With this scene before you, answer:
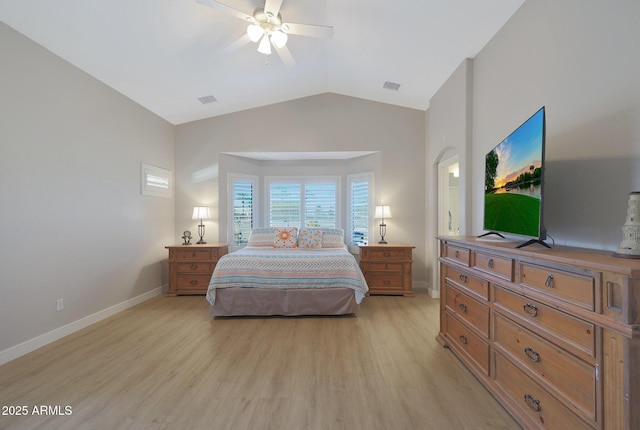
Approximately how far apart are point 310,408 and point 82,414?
1484 millimetres

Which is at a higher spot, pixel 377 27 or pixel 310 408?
pixel 377 27

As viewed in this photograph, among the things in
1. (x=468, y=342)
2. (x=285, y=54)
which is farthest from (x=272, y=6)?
(x=468, y=342)

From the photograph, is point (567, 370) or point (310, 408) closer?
point (567, 370)

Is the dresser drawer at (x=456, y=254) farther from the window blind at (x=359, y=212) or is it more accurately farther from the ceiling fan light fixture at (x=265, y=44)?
the ceiling fan light fixture at (x=265, y=44)

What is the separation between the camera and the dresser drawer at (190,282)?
430cm

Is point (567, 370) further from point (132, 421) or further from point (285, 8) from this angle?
point (285, 8)

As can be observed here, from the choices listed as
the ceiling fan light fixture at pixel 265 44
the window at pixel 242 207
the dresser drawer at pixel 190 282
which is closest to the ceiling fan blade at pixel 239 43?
the ceiling fan light fixture at pixel 265 44

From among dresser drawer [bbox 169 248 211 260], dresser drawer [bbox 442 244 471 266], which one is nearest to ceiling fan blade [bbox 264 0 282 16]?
dresser drawer [bbox 442 244 471 266]

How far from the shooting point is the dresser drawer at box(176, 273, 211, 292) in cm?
430

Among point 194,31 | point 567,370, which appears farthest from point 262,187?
point 567,370

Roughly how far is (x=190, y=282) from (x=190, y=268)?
0.22 meters

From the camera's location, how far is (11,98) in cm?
242

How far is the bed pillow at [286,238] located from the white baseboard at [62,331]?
2.16 metres

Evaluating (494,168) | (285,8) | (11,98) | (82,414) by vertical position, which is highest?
(285,8)
